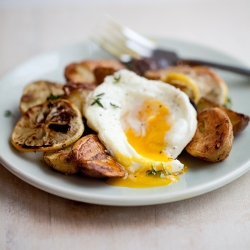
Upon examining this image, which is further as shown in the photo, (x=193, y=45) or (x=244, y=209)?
(x=193, y=45)

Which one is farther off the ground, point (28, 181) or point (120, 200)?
point (120, 200)

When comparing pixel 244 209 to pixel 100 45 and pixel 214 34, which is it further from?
pixel 214 34

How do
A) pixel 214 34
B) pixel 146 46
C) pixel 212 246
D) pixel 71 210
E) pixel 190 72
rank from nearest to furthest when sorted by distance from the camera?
pixel 212 246, pixel 71 210, pixel 190 72, pixel 146 46, pixel 214 34

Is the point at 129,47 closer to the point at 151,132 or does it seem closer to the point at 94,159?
the point at 151,132

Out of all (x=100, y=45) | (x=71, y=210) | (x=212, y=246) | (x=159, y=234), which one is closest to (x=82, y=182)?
(x=71, y=210)

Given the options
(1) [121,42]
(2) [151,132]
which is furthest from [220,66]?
(2) [151,132]

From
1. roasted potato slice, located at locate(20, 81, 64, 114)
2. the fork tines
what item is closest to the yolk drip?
roasted potato slice, located at locate(20, 81, 64, 114)

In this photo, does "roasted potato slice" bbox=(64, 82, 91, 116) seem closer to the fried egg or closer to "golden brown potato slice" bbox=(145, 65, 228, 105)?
the fried egg

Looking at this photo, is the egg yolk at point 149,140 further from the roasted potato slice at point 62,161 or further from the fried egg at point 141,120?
the roasted potato slice at point 62,161
